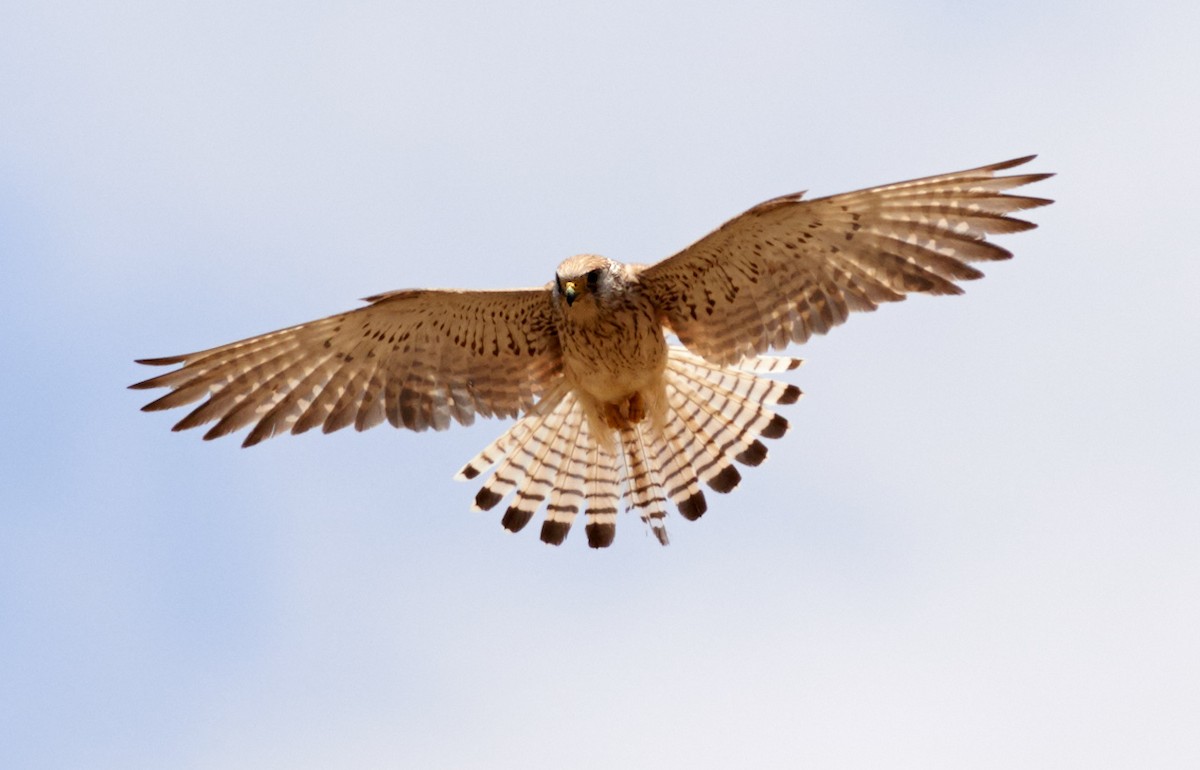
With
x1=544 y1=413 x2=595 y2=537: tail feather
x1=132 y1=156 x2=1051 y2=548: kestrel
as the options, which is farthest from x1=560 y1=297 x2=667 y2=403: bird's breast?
x1=544 y1=413 x2=595 y2=537: tail feather

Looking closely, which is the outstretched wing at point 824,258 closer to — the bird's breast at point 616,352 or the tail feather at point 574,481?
the bird's breast at point 616,352

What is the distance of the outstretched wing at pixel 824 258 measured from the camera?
367 inches

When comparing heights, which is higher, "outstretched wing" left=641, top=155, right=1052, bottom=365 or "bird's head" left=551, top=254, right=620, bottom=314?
"bird's head" left=551, top=254, right=620, bottom=314

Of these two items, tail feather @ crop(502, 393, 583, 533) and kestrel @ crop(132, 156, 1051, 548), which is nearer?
kestrel @ crop(132, 156, 1051, 548)

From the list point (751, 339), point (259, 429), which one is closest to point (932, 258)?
point (751, 339)

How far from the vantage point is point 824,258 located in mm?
9719

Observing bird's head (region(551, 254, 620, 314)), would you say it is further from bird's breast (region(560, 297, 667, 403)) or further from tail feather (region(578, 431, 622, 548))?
tail feather (region(578, 431, 622, 548))

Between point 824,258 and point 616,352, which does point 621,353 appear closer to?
point 616,352

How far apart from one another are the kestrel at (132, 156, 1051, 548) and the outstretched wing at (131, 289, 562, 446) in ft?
0.04

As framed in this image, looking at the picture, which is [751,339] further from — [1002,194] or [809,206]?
[1002,194]

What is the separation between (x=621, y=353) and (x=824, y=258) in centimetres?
126

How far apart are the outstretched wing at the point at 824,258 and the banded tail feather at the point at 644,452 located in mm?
524

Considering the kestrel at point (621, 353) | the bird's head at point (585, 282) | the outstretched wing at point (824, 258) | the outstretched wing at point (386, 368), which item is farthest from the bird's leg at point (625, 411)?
the bird's head at point (585, 282)

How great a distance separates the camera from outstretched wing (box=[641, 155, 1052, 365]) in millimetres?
9328
